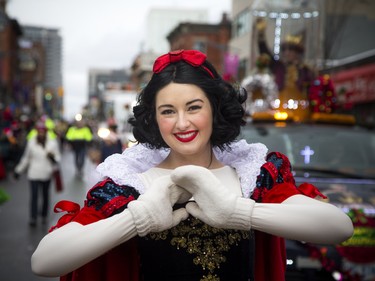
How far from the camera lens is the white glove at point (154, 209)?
2014 millimetres

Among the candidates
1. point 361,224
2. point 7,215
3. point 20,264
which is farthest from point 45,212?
point 361,224

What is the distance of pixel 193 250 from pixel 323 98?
480cm

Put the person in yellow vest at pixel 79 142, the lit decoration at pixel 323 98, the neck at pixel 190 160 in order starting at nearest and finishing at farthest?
the neck at pixel 190 160 → the lit decoration at pixel 323 98 → the person in yellow vest at pixel 79 142

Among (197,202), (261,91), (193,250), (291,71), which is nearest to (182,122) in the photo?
(197,202)

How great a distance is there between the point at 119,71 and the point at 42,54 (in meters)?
46.4

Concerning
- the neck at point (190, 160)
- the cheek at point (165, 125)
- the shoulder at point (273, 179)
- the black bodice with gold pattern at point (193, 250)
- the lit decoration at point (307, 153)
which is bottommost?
the black bodice with gold pattern at point (193, 250)

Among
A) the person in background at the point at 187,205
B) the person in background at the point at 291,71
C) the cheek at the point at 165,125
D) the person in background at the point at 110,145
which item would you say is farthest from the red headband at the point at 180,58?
the person in background at the point at 110,145

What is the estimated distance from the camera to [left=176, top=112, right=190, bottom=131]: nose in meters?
2.33

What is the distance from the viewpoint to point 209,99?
7.91 ft

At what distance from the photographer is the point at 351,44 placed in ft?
73.9

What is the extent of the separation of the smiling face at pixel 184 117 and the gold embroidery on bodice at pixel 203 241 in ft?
1.11

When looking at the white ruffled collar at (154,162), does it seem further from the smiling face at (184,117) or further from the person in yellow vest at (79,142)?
the person in yellow vest at (79,142)

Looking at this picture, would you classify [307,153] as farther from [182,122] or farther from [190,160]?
[182,122]

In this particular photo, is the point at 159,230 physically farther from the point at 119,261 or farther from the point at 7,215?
the point at 7,215
